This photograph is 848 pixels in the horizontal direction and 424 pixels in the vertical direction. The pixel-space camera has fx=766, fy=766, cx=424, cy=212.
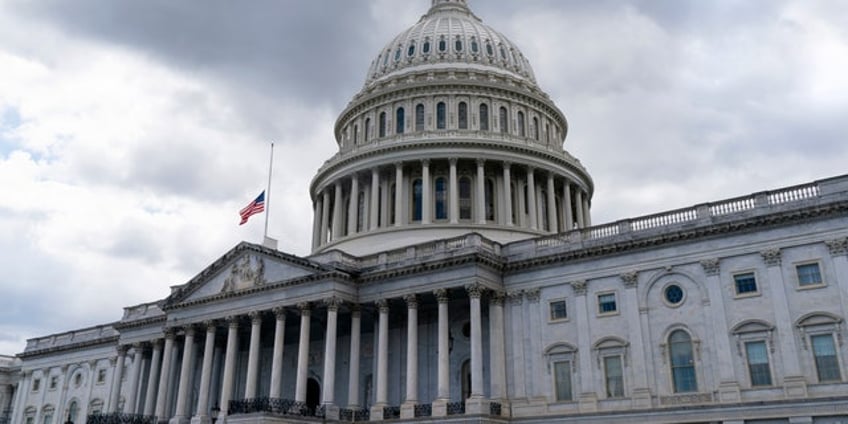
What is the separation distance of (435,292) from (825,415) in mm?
20083

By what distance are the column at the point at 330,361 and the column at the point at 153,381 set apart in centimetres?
1726

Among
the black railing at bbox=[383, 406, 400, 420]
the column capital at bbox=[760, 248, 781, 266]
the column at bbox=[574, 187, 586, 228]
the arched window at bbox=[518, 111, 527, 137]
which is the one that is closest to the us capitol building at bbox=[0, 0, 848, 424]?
the column capital at bbox=[760, 248, 781, 266]

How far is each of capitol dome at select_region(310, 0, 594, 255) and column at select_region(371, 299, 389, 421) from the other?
1099 centimetres

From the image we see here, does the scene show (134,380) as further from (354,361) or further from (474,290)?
(474,290)

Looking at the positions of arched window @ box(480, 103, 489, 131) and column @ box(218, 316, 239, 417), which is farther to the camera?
arched window @ box(480, 103, 489, 131)

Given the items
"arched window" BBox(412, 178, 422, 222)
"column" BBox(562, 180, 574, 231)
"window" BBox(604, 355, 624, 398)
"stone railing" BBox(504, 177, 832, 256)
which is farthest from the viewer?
"column" BBox(562, 180, 574, 231)

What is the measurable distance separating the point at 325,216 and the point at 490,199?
15.1 metres

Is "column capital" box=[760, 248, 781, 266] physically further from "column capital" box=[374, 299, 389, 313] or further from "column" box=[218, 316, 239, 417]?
"column" box=[218, 316, 239, 417]

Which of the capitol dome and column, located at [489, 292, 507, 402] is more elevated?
the capitol dome

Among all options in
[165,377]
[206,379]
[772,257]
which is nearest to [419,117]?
[206,379]

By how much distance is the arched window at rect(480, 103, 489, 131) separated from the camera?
63.0 meters

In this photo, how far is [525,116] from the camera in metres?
65.4

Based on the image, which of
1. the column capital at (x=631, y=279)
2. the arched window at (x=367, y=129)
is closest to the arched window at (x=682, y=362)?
the column capital at (x=631, y=279)

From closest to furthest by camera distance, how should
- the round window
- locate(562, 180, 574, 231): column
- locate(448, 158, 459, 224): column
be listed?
the round window, locate(448, 158, 459, 224): column, locate(562, 180, 574, 231): column
